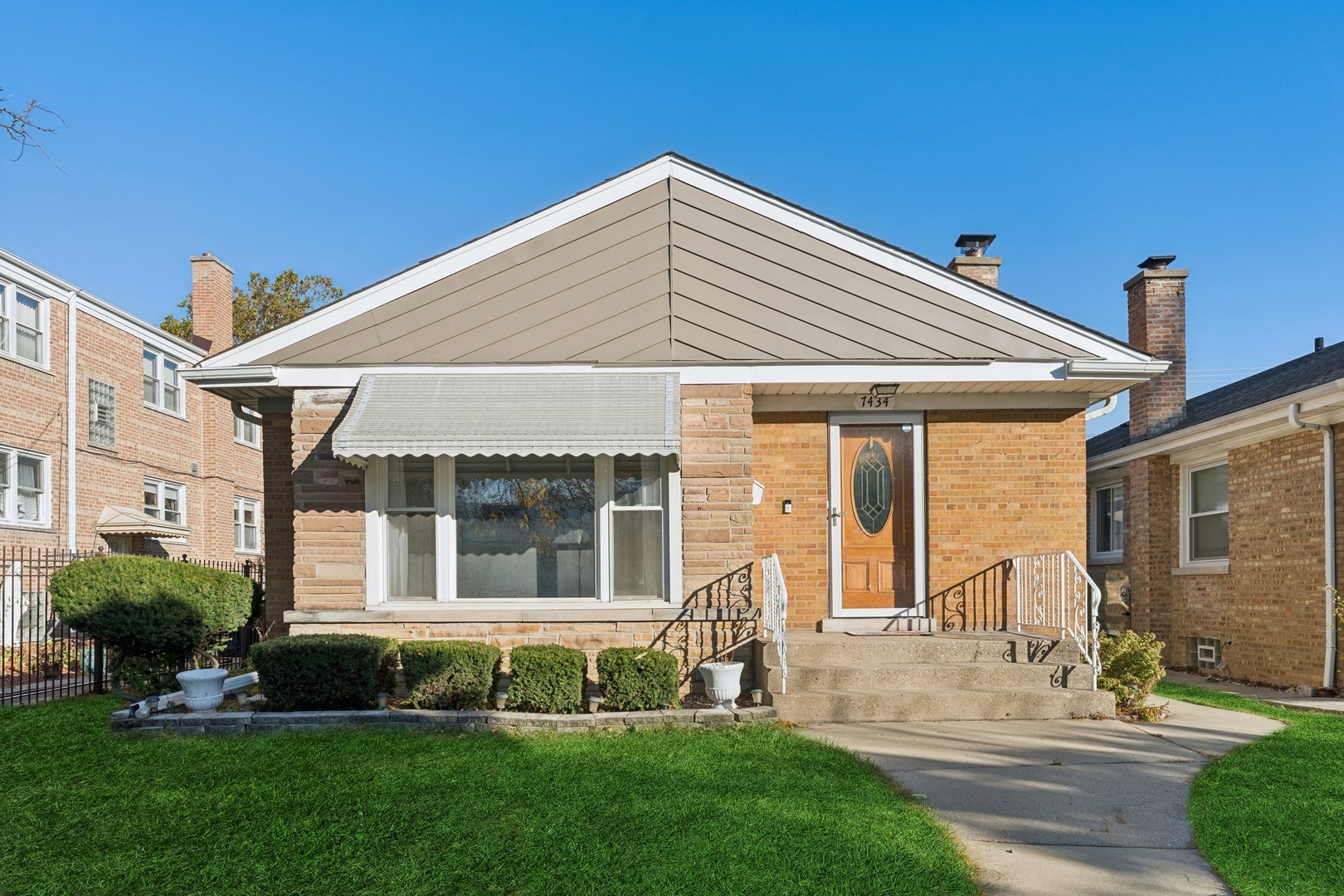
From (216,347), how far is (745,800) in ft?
72.6

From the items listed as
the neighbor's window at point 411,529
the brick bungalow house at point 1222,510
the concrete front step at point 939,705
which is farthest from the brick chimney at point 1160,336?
the neighbor's window at point 411,529

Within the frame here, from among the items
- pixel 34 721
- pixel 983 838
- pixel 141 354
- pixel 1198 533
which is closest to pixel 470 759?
pixel 983 838

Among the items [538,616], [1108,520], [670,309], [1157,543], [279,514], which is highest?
[670,309]

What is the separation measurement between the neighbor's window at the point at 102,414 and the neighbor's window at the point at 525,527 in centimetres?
1508

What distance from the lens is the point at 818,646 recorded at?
8945mm

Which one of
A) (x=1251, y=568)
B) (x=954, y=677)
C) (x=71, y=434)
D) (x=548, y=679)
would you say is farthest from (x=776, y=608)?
(x=71, y=434)

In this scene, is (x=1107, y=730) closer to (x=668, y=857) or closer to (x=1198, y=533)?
(x=668, y=857)

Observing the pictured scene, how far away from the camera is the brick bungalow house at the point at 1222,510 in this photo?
10875 millimetres

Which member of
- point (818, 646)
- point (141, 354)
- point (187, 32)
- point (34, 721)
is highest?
point (187, 32)

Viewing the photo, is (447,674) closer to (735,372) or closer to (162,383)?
(735,372)

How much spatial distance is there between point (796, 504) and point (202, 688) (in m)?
6.12

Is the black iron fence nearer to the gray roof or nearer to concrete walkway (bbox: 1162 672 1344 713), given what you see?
concrete walkway (bbox: 1162 672 1344 713)

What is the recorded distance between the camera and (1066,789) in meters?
6.13

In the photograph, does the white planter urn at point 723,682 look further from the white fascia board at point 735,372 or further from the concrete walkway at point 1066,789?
the white fascia board at point 735,372
